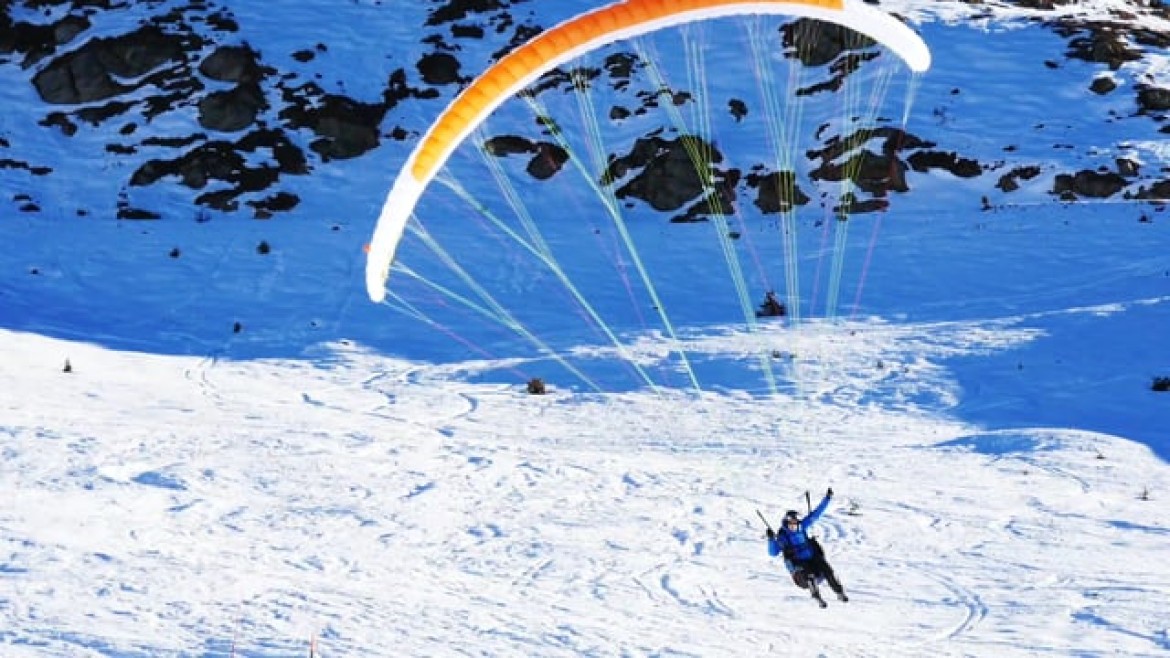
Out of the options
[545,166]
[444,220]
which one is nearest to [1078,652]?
[444,220]

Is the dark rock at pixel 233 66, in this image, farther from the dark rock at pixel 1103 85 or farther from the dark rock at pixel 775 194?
the dark rock at pixel 1103 85

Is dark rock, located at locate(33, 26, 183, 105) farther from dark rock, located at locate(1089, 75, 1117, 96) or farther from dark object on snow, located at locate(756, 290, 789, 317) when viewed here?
dark rock, located at locate(1089, 75, 1117, 96)

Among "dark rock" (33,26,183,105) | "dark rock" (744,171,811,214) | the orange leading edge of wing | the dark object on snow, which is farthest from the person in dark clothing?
"dark rock" (33,26,183,105)

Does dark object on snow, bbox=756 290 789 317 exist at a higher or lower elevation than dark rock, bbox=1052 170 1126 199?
lower

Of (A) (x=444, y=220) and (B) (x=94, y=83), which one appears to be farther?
(B) (x=94, y=83)

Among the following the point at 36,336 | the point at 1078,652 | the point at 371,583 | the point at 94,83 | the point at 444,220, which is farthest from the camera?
the point at 94,83

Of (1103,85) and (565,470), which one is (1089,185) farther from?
(565,470)

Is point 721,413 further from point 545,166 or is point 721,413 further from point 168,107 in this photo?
point 168,107

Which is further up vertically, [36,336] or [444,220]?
[444,220]
